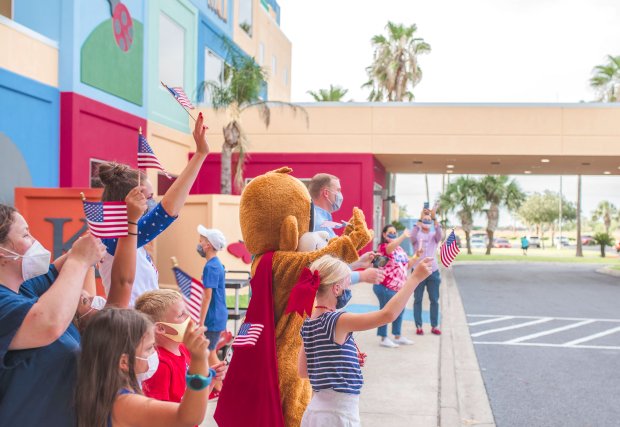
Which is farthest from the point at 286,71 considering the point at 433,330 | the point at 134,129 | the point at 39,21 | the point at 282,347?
the point at 282,347

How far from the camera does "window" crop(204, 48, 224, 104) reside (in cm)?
1716

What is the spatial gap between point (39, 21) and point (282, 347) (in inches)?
341

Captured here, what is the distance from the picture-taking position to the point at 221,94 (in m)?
14.9

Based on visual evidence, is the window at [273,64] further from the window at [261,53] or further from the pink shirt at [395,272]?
the pink shirt at [395,272]

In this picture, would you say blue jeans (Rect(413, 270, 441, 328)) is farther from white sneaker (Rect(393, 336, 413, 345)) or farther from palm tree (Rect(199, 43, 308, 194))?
palm tree (Rect(199, 43, 308, 194))


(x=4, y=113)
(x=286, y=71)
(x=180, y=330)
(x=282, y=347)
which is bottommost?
(x=282, y=347)

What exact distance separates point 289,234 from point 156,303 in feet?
3.92

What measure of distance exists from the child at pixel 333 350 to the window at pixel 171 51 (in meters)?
11.9

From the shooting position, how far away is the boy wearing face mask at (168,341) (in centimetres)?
260

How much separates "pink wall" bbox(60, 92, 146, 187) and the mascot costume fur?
7.16 meters

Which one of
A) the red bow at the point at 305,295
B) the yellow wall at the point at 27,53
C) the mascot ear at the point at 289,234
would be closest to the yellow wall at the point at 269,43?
the yellow wall at the point at 27,53

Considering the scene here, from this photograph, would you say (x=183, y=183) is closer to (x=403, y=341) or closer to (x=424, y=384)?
(x=424, y=384)

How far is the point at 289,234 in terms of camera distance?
12.4 ft

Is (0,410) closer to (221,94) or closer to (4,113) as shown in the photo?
(4,113)
